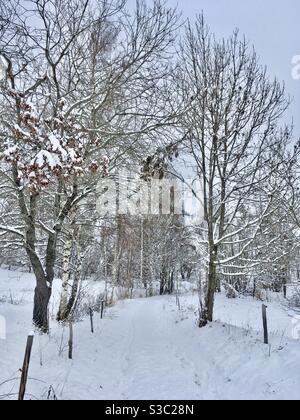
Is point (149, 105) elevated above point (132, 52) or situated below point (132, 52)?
below

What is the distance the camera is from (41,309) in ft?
33.0

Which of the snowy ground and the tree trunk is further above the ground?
the tree trunk

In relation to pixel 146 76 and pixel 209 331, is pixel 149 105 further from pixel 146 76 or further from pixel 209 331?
pixel 209 331

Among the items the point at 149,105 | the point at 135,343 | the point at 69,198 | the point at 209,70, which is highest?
the point at 209,70

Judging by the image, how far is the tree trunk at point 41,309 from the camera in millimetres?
9918

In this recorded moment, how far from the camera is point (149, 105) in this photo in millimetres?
9586

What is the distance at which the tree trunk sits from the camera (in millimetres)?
9918

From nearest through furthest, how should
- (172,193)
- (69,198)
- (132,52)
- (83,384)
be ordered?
(83,384) → (132,52) → (69,198) → (172,193)

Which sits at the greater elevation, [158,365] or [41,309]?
[41,309]

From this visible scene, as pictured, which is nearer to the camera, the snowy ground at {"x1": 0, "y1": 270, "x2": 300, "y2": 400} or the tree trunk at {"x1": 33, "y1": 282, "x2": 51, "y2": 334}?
the snowy ground at {"x1": 0, "y1": 270, "x2": 300, "y2": 400}

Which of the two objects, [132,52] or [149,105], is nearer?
[132,52]

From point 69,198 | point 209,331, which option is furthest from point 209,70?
point 209,331

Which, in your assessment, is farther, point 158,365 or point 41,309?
point 41,309
